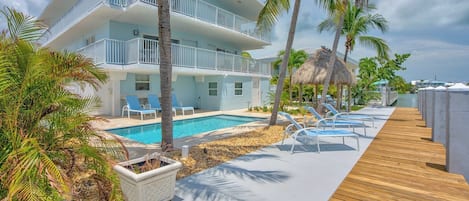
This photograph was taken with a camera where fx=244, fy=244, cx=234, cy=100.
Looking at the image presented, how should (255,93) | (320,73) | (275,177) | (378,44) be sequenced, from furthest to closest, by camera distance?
(255,93), (378,44), (320,73), (275,177)

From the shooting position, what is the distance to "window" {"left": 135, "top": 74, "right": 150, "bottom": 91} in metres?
15.3

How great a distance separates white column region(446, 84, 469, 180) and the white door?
16.2 m

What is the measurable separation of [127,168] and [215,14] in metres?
14.4

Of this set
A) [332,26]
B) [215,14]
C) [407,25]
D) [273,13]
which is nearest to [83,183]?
[273,13]

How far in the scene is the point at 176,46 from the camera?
45.6 ft

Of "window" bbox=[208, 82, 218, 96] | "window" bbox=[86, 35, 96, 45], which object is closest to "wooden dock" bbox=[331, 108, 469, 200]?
"window" bbox=[208, 82, 218, 96]

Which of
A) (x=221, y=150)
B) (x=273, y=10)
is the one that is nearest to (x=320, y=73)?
(x=273, y=10)

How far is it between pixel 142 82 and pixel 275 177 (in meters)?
13.1

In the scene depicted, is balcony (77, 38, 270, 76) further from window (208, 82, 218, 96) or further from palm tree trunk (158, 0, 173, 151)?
palm tree trunk (158, 0, 173, 151)

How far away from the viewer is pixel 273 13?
9.88 m

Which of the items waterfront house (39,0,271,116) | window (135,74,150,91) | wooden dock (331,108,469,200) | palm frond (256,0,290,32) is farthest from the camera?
window (135,74,150,91)

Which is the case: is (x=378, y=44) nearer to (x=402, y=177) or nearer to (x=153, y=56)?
(x=153, y=56)

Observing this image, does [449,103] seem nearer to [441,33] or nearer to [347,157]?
[347,157]

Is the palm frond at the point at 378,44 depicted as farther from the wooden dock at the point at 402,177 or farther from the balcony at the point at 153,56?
the wooden dock at the point at 402,177
